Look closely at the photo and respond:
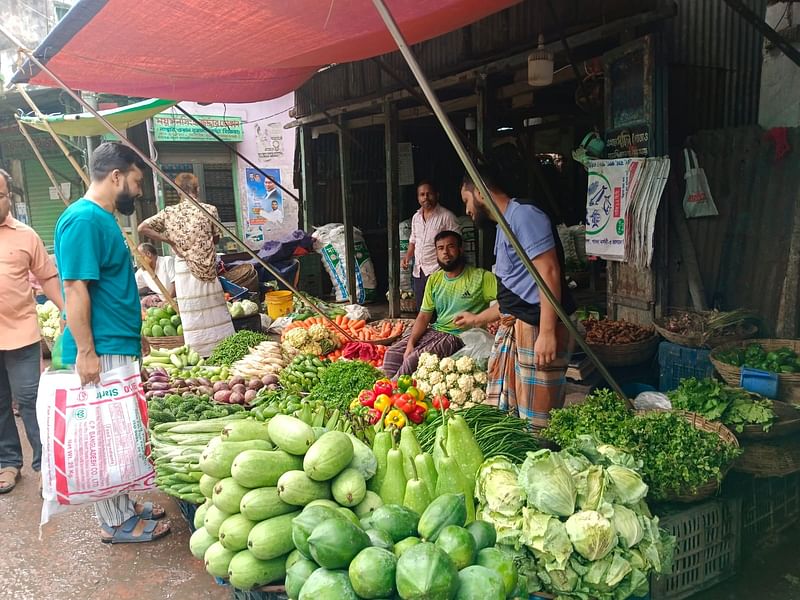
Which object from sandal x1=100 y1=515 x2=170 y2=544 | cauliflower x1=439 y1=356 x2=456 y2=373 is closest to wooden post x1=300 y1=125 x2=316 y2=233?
cauliflower x1=439 y1=356 x2=456 y2=373

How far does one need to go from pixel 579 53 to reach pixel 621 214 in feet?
6.08

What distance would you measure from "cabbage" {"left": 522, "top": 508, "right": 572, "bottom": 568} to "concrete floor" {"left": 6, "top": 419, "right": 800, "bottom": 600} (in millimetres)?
1377

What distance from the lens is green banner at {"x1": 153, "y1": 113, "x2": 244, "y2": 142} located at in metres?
13.3

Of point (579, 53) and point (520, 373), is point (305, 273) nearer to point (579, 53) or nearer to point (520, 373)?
point (579, 53)

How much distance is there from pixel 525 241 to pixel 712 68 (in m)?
3.25

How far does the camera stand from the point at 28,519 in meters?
3.94

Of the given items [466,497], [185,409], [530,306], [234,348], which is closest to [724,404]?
[530,306]

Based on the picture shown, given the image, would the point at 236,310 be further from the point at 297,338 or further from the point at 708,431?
the point at 708,431

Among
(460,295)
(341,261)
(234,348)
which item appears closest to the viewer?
(460,295)

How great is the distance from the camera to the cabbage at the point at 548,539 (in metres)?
1.78

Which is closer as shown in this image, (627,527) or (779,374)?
(627,527)

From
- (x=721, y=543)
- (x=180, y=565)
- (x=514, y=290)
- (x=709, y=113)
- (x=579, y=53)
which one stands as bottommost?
(x=180, y=565)

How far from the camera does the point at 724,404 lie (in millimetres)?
3113

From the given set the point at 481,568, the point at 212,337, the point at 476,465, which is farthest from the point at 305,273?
the point at 481,568
